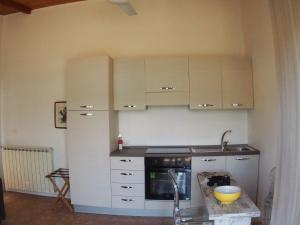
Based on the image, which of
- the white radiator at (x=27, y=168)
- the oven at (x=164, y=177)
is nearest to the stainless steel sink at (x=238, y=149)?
the oven at (x=164, y=177)

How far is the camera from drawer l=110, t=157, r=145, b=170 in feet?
10.6

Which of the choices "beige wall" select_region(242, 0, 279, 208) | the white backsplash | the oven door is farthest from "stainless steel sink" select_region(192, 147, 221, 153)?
"beige wall" select_region(242, 0, 279, 208)

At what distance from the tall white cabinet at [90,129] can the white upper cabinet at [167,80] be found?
0.59m

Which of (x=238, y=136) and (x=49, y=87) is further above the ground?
(x=49, y=87)

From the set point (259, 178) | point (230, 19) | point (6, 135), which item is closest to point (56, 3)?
point (6, 135)

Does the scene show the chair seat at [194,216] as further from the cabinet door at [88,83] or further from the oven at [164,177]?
the cabinet door at [88,83]

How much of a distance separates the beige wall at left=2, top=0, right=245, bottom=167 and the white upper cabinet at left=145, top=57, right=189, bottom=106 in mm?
377

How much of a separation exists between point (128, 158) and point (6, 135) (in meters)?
2.61

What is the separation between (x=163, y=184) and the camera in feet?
10.7

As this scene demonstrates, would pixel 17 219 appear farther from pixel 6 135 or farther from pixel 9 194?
pixel 6 135

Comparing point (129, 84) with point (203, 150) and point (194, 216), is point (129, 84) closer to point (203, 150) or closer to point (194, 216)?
point (203, 150)

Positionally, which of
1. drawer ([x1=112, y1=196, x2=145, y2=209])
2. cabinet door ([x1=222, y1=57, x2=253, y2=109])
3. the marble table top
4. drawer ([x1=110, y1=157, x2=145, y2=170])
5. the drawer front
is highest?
cabinet door ([x1=222, y1=57, x2=253, y2=109])

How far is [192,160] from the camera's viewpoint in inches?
126

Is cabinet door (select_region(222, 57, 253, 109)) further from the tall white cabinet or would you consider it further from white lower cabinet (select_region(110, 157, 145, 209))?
the tall white cabinet
